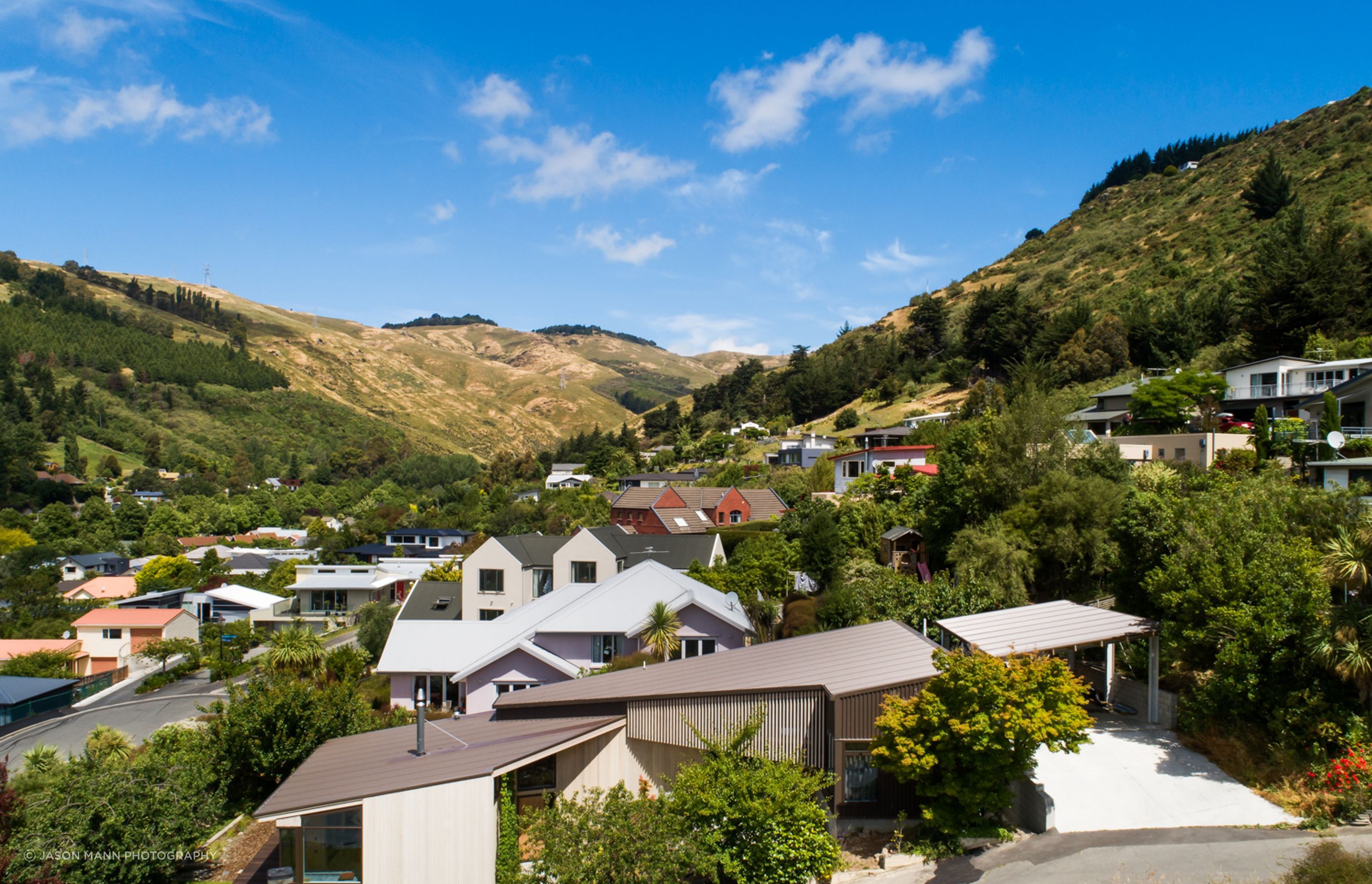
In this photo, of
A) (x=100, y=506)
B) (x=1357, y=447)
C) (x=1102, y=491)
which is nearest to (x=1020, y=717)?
(x=1102, y=491)

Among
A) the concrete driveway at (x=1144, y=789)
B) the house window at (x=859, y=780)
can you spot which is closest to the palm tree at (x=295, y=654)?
the house window at (x=859, y=780)

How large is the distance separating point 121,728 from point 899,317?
9700 centimetres

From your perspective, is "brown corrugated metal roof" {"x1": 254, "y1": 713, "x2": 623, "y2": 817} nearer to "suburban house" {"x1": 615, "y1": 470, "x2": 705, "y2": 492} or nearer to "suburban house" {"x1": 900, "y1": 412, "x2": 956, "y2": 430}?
"suburban house" {"x1": 900, "y1": 412, "x2": 956, "y2": 430}

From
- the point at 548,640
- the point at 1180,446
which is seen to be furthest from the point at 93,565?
the point at 1180,446

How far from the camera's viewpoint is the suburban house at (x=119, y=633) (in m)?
49.4

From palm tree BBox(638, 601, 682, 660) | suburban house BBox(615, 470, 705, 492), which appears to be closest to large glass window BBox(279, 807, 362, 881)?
palm tree BBox(638, 601, 682, 660)

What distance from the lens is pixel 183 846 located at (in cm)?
1591

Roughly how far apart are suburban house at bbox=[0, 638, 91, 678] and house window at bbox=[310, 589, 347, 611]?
42.5 feet

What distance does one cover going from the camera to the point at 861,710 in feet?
48.9

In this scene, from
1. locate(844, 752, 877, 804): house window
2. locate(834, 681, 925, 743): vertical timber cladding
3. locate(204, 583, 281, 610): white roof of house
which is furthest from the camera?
locate(204, 583, 281, 610): white roof of house

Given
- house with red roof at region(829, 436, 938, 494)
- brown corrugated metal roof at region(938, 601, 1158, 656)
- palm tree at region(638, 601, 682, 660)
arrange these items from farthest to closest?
1. house with red roof at region(829, 436, 938, 494)
2. palm tree at region(638, 601, 682, 660)
3. brown corrugated metal roof at region(938, 601, 1158, 656)

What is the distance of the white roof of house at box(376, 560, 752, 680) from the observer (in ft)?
86.6

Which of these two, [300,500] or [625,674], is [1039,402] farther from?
[300,500]

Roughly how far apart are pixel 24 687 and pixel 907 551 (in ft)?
137
